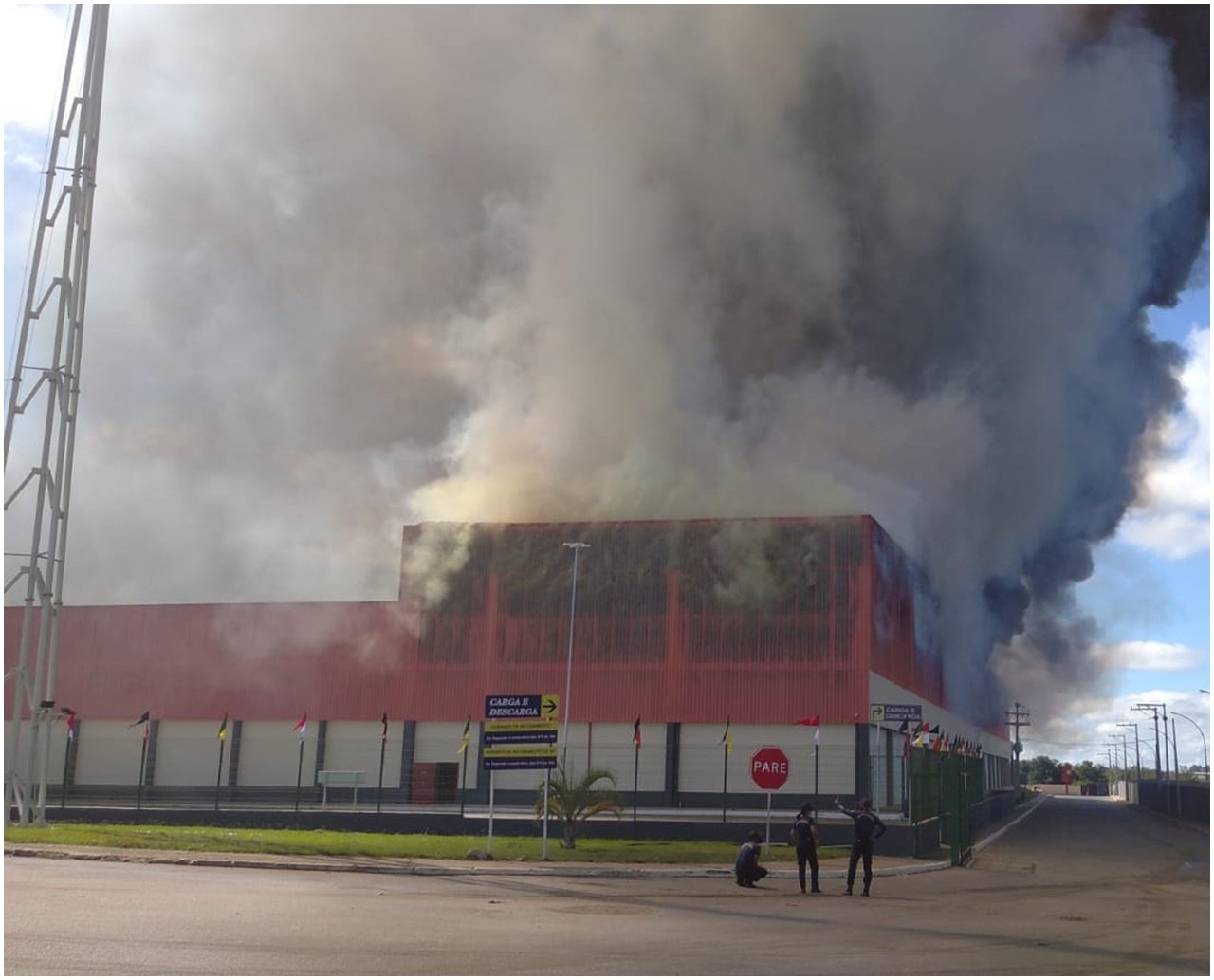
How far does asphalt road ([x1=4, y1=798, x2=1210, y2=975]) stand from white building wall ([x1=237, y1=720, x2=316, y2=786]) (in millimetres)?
35207

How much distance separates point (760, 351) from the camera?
4981cm

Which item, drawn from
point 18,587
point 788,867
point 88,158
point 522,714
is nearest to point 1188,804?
point 788,867

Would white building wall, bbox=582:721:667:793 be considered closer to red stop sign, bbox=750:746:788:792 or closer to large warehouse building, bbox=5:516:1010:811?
large warehouse building, bbox=5:516:1010:811

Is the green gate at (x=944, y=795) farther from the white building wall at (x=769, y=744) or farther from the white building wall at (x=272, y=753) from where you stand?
the white building wall at (x=272, y=753)

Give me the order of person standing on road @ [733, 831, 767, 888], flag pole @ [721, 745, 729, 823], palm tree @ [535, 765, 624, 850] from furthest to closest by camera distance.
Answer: flag pole @ [721, 745, 729, 823] → palm tree @ [535, 765, 624, 850] → person standing on road @ [733, 831, 767, 888]

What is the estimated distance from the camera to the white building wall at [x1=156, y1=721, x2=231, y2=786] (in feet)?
201

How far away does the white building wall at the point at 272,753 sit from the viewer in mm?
61213

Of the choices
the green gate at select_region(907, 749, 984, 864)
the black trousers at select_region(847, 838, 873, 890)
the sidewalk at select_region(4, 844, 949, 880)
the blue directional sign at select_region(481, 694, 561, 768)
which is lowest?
the sidewalk at select_region(4, 844, 949, 880)

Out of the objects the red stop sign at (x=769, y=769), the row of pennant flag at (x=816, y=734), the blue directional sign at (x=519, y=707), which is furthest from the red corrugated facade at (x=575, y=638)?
the blue directional sign at (x=519, y=707)

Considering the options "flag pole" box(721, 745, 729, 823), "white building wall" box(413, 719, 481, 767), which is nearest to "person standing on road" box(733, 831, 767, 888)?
"flag pole" box(721, 745, 729, 823)

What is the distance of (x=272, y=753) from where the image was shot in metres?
61.6

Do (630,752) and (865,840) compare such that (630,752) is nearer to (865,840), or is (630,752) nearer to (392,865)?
(392,865)

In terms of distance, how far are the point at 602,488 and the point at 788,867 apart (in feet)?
94.0

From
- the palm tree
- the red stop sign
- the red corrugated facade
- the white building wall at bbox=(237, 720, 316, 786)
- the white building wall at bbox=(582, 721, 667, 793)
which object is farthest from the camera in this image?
the white building wall at bbox=(237, 720, 316, 786)
